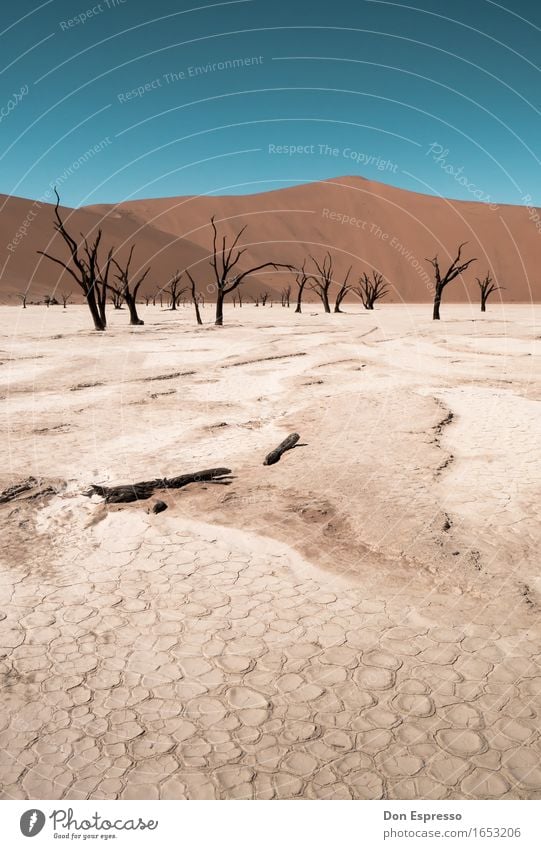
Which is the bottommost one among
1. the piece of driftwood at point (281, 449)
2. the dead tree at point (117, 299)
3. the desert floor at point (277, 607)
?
the desert floor at point (277, 607)

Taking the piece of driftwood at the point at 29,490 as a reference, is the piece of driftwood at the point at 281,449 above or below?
above

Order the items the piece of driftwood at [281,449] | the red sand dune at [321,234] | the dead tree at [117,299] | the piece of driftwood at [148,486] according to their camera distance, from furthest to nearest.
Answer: the red sand dune at [321,234] → the dead tree at [117,299] → the piece of driftwood at [281,449] → the piece of driftwood at [148,486]

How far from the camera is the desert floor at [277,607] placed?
9.97 feet

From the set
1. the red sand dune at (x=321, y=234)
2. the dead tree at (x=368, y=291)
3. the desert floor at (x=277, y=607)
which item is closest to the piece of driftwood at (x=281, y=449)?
the desert floor at (x=277, y=607)

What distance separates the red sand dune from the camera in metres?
80.8

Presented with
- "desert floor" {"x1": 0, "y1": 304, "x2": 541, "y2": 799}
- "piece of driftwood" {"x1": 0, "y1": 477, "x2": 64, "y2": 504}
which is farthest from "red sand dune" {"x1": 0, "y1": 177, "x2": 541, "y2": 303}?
"piece of driftwood" {"x1": 0, "y1": 477, "x2": 64, "y2": 504}

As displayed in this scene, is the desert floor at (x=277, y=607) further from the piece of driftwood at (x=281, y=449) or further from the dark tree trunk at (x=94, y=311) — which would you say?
the dark tree trunk at (x=94, y=311)

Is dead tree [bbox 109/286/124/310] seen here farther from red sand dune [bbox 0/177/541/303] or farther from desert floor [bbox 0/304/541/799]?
red sand dune [bbox 0/177/541/303]

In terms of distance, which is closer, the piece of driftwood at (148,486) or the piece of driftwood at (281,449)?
the piece of driftwood at (148,486)

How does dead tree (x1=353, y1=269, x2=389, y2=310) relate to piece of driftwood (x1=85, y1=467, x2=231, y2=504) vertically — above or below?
above
